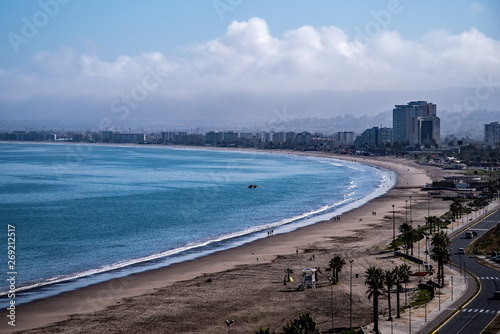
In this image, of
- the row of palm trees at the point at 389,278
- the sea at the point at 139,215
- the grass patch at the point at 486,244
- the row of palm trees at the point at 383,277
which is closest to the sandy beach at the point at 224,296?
the row of palm trees at the point at 383,277

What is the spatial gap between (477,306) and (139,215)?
36119 mm

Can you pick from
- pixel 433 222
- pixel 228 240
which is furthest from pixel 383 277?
pixel 433 222

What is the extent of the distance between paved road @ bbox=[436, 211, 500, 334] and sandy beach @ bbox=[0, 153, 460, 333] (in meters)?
3.40

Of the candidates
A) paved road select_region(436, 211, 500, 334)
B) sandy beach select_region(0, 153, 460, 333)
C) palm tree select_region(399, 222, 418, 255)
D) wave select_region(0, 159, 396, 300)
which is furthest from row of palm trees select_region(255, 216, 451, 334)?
wave select_region(0, 159, 396, 300)

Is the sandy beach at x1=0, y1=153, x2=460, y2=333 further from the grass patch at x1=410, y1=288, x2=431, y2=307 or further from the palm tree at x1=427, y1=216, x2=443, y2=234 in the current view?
the palm tree at x1=427, y1=216, x2=443, y2=234

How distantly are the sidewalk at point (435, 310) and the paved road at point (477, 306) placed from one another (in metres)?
0.42

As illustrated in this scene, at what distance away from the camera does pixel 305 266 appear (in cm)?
3466

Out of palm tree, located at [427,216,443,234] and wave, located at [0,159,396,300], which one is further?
palm tree, located at [427,216,443,234]

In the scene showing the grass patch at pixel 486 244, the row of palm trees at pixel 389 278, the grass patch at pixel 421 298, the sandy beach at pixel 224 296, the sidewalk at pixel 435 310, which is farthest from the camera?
the grass patch at pixel 486 244

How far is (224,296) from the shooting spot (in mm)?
28422

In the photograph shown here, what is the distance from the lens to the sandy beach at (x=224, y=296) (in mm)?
24250

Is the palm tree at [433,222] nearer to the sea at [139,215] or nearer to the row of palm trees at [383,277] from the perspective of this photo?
the row of palm trees at [383,277]

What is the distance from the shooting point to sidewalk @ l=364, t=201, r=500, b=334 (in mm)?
22141

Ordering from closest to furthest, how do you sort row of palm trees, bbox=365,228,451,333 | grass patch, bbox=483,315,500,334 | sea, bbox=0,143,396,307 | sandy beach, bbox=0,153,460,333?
grass patch, bbox=483,315,500,334 < row of palm trees, bbox=365,228,451,333 < sandy beach, bbox=0,153,460,333 < sea, bbox=0,143,396,307
